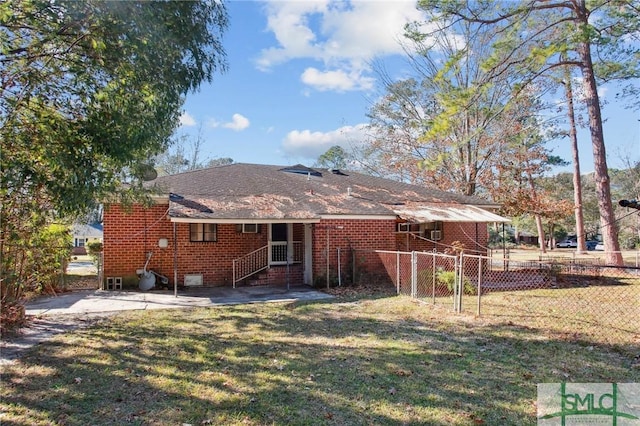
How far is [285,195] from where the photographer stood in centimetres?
1548

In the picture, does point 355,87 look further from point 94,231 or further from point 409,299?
point 94,231

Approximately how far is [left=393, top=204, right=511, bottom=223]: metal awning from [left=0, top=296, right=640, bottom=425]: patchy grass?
641 cm

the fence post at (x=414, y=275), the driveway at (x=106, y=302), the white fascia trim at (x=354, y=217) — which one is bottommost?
the driveway at (x=106, y=302)

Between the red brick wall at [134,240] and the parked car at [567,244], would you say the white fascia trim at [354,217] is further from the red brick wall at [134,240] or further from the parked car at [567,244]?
the parked car at [567,244]

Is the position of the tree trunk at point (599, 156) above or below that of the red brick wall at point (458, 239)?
above

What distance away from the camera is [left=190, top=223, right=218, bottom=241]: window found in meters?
14.2

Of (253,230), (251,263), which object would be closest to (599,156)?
(253,230)

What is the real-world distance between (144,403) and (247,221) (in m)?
7.97

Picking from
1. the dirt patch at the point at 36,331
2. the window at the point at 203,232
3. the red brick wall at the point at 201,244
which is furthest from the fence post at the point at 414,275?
the dirt patch at the point at 36,331

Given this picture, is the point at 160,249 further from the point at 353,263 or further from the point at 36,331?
the point at 353,263

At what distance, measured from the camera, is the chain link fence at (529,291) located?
816 centimetres

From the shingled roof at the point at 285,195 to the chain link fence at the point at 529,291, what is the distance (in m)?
2.40

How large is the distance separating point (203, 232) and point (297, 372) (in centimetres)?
969

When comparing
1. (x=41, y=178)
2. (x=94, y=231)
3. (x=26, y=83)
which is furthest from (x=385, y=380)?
(x=94, y=231)
